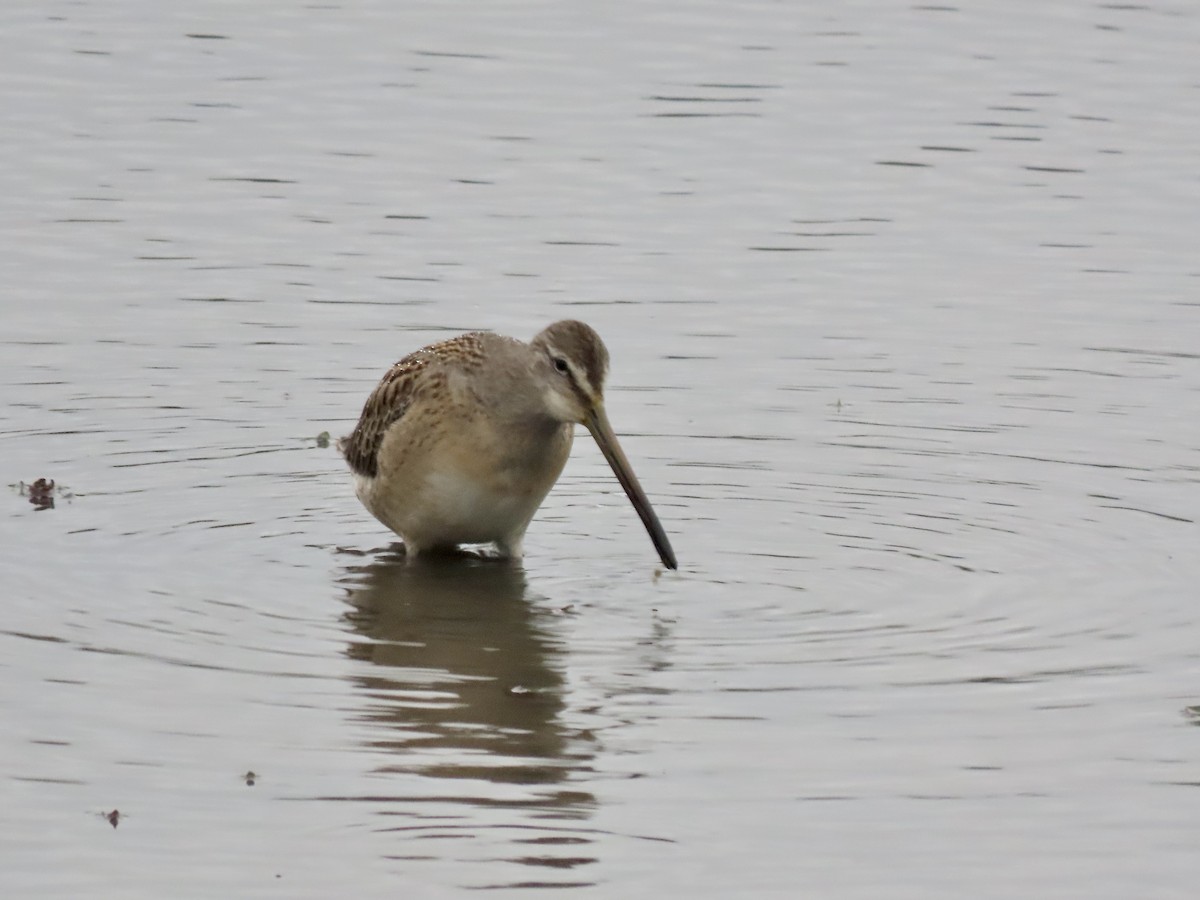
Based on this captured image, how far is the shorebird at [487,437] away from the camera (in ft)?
30.1

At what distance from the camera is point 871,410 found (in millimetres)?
11961

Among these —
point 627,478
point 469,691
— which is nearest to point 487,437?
point 627,478

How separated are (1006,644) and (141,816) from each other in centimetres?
322

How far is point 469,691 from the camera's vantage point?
7.99 m

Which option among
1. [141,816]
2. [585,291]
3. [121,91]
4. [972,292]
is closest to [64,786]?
[141,816]

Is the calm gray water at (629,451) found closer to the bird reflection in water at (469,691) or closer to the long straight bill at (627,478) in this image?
the bird reflection in water at (469,691)

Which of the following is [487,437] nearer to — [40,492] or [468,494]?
[468,494]

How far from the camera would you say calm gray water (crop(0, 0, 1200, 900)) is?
22.2 ft

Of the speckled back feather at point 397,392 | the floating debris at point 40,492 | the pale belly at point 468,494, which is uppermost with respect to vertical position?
the speckled back feather at point 397,392

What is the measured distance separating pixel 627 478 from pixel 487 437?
0.61 m

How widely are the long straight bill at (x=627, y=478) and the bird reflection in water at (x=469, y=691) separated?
53 cm

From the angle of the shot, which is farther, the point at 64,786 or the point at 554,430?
the point at 554,430

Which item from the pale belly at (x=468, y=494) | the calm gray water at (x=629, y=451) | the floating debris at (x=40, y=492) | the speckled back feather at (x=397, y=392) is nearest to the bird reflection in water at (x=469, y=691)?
the calm gray water at (x=629, y=451)

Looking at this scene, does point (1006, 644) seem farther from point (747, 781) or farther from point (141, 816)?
point (141, 816)
